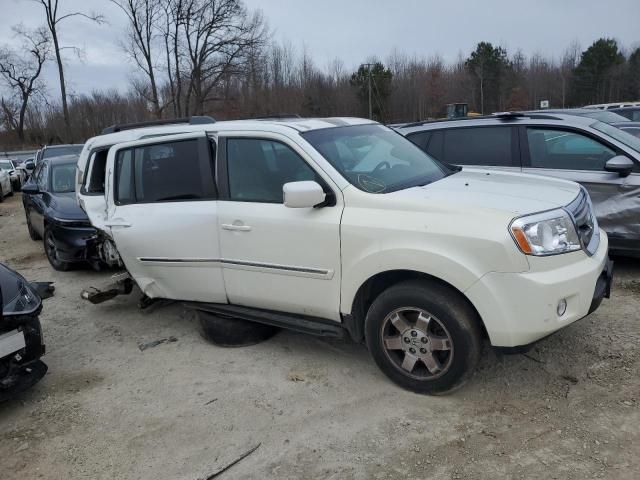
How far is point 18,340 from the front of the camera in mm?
3711

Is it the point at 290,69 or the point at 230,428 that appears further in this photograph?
the point at 290,69

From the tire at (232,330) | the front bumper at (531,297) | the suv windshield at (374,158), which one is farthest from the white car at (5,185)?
the front bumper at (531,297)

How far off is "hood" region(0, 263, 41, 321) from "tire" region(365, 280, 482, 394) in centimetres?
241

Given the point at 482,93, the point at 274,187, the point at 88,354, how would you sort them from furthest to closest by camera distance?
the point at 482,93 < the point at 88,354 < the point at 274,187

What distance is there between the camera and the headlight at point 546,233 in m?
3.09

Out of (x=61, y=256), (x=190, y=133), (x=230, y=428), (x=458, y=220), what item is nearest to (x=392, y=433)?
(x=230, y=428)

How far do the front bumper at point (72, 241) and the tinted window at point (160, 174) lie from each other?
2617 mm

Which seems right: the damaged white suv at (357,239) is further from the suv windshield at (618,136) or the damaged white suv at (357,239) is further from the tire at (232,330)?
the suv windshield at (618,136)

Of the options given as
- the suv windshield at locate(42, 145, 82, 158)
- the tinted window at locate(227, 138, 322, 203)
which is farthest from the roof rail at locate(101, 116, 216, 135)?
the suv windshield at locate(42, 145, 82, 158)

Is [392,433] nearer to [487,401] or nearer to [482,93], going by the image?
[487,401]

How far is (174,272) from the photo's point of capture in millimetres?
4539

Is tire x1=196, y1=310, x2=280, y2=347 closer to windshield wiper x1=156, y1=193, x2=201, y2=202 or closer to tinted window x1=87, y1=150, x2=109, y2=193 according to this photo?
windshield wiper x1=156, y1=193, x2=201, y2=202

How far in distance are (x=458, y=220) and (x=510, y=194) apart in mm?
532

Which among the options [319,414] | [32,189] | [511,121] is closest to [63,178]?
[32,189]
